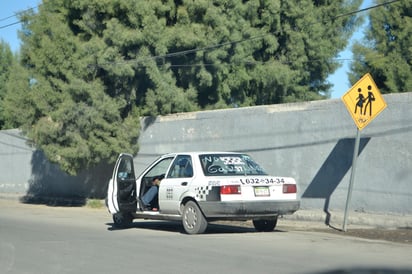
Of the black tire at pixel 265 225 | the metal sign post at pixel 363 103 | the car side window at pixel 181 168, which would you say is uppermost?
the metal sign post at pixel 363 103

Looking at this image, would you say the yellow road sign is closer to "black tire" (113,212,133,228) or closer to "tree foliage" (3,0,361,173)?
"black tire" (113,212,133,228)

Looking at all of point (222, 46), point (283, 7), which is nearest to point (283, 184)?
point (222, 46)

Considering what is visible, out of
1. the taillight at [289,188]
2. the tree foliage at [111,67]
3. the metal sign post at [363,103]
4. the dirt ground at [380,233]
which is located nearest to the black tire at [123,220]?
the taillight at [289,188]

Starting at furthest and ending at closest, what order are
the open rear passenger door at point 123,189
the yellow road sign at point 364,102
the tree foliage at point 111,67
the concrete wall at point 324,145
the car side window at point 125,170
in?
1. the tree foliage at point 111,67
2. the concrete wall at point 324,145
3. the car side window at point 125,170
4. the open rear passenger door at point 123,189
5. the yellow road sign at point 364,102

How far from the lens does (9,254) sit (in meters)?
10.3

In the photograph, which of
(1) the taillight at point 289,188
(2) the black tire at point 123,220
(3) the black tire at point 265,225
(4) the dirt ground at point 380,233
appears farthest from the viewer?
(2) the black tire at point 123,220

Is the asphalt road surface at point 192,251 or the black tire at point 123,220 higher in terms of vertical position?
the black tire at point 123,220

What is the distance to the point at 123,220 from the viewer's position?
14.5 meters

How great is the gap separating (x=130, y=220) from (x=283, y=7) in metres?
14.6

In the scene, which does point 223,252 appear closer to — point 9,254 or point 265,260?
point 265,260

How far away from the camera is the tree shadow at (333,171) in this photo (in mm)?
15094

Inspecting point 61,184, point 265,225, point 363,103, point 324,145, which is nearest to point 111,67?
point 61,184

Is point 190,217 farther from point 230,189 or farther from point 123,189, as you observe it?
point 123,189

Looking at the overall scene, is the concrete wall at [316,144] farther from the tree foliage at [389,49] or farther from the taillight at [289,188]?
the tree foliage at [389,49]
